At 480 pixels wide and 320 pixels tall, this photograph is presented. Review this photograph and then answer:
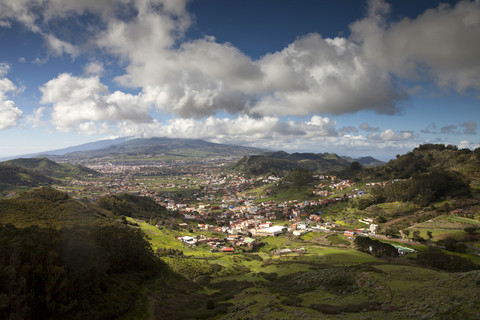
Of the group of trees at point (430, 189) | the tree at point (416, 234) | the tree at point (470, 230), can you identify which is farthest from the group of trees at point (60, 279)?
the group of trees at point (430, 189)

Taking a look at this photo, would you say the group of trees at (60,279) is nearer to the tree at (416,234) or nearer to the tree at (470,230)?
the tree at (416,234)

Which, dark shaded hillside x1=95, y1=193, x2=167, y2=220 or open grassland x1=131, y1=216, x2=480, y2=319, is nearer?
open grassland x1=131, y1=216, x2=480, y2=319

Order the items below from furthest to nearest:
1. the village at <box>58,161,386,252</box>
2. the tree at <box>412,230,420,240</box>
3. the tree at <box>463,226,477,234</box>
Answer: the village at <box>58,161,386,252</box> < the tree at <box>412,230,420,240</box> < the tree at <box>463,226,477,234</box>

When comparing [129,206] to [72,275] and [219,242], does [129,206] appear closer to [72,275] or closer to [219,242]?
[219,242]

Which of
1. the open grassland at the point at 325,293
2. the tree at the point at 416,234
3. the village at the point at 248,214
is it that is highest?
the open grassland at the point at 325,293

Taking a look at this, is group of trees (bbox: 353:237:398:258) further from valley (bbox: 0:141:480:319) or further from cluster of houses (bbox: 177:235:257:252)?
cluster of houses (bbox: 177:235:257:252)

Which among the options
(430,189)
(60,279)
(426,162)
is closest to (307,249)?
(60,279)

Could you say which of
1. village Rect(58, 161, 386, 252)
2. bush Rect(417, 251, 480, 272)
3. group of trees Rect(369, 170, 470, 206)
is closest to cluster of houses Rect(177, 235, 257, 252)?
village Rect(58, 161, 386, 252)

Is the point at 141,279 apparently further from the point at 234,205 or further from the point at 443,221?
the point at 234,205
